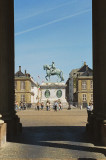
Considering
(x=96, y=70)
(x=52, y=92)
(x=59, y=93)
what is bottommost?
(x=59, y=93)

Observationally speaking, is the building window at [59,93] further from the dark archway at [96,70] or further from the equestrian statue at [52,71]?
the dark archway at [96,70]

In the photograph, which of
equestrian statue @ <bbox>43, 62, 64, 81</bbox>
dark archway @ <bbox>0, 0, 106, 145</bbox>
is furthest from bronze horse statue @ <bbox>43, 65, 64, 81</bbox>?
dark archway @ <bbox>0, 0, 106, 145</bbox>

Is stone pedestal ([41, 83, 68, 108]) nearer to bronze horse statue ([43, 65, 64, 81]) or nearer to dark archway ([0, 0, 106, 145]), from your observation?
bronze horse statue ([43, 65, 64, 81])

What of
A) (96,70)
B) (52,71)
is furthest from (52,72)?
(96,70)

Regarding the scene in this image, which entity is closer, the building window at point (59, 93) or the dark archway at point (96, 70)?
the dark archway at point (96, 70)

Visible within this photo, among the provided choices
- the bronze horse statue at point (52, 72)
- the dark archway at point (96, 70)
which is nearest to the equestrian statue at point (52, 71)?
the bronze horse statue at point (52, 72)

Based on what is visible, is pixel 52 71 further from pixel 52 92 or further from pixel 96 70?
pixel 96 70

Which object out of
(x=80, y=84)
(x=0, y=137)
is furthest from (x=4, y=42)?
(x=80, y=84)

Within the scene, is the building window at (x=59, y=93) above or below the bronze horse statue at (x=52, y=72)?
below

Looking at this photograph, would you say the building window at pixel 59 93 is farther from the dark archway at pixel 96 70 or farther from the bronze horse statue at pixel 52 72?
the dark archway at pixel 96 70

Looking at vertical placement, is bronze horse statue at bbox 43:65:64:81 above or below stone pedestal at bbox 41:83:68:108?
above

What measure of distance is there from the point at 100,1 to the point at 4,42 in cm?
376

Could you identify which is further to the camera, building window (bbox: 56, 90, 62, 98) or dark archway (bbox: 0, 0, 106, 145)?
building window (bbox: 56, 90, 62, 98)

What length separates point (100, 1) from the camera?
9977 millimetres
